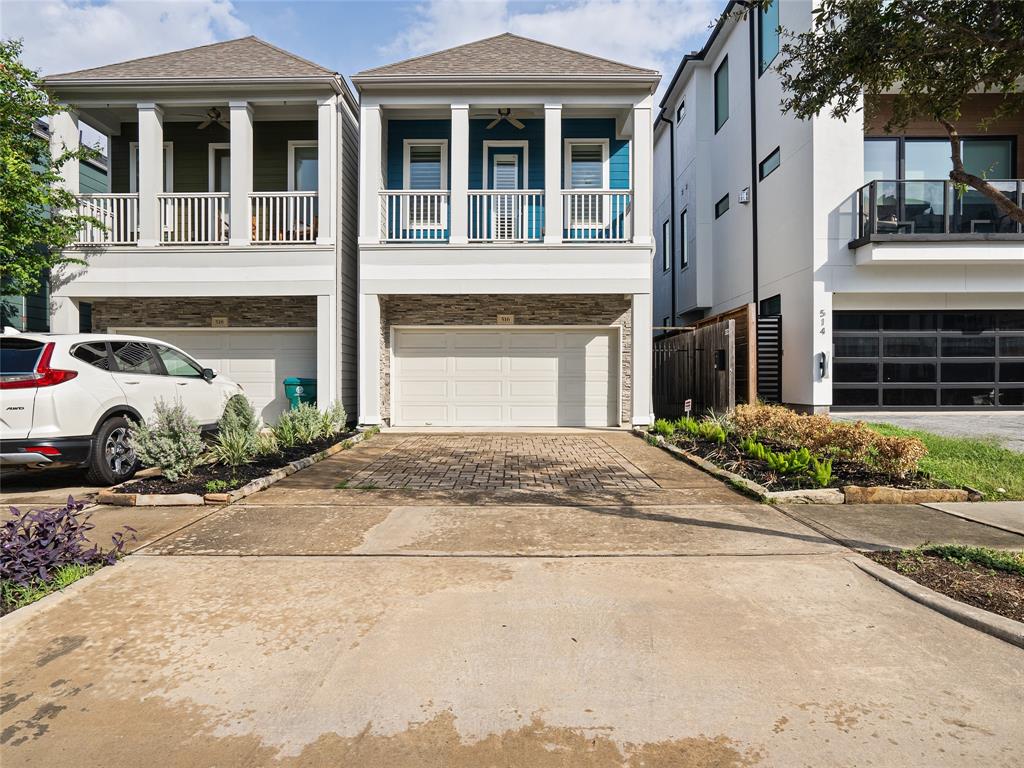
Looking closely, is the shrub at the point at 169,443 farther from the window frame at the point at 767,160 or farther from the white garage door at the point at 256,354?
the window frame at the point at 767,160

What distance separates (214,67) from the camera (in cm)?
1158

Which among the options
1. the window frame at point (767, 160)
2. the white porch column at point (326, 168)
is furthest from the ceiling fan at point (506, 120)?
the window frame at point (767, 160)

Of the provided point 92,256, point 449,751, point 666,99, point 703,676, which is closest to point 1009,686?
point 703,676

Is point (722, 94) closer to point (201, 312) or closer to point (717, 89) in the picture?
point (717, 89)

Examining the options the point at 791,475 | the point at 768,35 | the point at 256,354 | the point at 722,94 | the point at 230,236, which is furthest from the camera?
the point at 722,94

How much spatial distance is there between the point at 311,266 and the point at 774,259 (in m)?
10.4

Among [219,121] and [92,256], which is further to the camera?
[219,121]

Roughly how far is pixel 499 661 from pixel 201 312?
12255mm

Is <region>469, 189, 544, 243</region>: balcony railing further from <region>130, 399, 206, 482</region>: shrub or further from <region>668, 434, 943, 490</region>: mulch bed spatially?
<region>130, 399, 206, 482</region>: shrub

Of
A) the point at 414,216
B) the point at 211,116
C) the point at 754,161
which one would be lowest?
the point at 414,216

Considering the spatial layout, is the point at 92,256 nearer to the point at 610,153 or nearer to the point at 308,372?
the point at 308,372

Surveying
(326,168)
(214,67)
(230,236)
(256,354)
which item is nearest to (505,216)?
(326,168)

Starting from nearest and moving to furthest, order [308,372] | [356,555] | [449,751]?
[449,751] → [356,555] → [308,372]

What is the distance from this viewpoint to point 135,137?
43.3 ft
